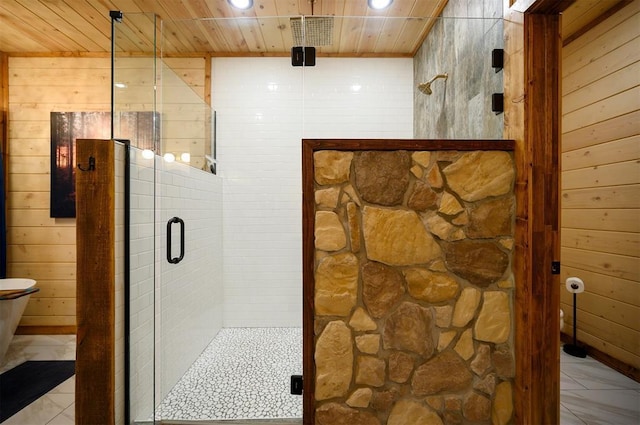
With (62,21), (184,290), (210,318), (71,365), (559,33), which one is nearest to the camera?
(559,33)

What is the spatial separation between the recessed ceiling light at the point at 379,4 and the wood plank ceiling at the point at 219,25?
42mm

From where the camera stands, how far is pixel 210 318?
2.13 meters

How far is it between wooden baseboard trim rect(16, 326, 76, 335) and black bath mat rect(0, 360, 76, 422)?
59 centimetres

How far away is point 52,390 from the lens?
78.0 inches

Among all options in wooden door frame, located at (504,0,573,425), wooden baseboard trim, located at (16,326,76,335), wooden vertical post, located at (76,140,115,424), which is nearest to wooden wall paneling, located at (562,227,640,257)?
wooden door frame, located at (504,0,573,425)

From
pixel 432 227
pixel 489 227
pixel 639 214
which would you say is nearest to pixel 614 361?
pixel 639 214

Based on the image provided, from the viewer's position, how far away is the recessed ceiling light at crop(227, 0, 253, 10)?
213cm

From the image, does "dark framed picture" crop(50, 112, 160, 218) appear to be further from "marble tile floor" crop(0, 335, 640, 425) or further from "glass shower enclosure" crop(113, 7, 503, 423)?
"glass shower enclosure" crop(113, 7, 503, 423)

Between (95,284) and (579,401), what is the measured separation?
2.66 metres

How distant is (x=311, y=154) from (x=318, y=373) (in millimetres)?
1004

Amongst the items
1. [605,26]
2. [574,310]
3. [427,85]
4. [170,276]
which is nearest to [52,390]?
[170,276]

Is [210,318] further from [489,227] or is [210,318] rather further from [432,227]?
[489,227]

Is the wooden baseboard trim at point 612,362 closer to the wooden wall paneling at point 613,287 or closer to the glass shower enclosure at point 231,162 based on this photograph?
the wooden wall paneling at point 613,287

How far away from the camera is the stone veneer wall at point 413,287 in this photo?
56.7 inches
